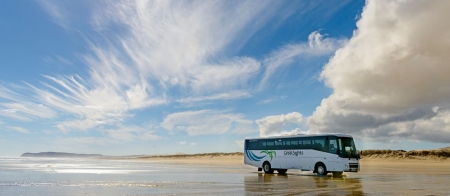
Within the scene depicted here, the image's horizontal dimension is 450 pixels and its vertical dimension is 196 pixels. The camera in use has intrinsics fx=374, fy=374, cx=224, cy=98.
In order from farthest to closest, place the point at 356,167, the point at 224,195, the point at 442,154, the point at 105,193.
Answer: the point at 442,154 → the point at 356,167 → the point at 105,193 → the point at 224,195

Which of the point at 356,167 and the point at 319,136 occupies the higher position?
the point at 319,136

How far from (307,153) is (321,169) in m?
1.98

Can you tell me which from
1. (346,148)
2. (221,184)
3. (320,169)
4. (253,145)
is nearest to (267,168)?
(253,145)

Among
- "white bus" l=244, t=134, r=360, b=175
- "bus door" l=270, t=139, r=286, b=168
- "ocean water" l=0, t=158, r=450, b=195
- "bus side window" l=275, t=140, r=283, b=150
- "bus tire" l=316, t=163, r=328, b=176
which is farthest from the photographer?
"bus side window" l=275, t=140, r=283, b=150

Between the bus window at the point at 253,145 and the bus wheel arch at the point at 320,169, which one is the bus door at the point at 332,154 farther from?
the bus window at the point at 253,145

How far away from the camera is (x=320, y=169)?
31.9 meters

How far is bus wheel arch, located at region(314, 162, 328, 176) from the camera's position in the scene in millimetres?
31700

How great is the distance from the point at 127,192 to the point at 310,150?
18.9 metres

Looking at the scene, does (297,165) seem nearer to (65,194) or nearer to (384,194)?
(384,194)

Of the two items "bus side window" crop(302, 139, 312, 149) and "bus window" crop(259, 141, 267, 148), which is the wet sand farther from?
"bus window" crop(259, 141, 267, 148)

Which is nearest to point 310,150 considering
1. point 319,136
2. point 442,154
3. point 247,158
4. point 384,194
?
point 319,136

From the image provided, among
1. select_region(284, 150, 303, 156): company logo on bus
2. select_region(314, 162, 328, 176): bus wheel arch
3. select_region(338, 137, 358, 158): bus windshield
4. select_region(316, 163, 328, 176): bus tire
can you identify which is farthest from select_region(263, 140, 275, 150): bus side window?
select_region(338, 137, 358, 158): bus windshield

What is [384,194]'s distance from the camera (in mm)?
17422

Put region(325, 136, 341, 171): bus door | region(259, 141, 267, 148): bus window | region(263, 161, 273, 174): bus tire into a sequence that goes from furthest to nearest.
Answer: region(259, 141, 267, 148): bus window
region(263, 161, 273, 174): bus tire
region(325, 136, 341, 171): bus door
